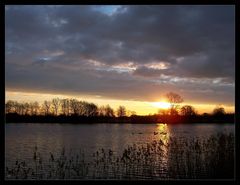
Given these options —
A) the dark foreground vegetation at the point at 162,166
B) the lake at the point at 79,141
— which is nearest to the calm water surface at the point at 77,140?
the lake at the point at 79,141

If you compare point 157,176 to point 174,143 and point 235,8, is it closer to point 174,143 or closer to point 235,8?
point 174,143

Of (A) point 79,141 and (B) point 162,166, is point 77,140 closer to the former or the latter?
(A) point 79,141

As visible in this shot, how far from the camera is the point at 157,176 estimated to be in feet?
23.9

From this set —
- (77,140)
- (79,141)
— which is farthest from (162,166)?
(77,140)

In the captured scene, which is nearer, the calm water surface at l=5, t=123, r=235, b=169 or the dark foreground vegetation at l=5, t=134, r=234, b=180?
the dark foreground vegetation at l=5, t=134, r=234, b=180

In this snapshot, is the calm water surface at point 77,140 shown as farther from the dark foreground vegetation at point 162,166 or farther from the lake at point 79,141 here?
the dark foreground vegetation at point 162,166

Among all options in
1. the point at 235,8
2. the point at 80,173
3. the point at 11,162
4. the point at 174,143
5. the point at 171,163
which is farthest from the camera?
the point at 11,162

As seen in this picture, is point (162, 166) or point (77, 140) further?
point (77, 140)

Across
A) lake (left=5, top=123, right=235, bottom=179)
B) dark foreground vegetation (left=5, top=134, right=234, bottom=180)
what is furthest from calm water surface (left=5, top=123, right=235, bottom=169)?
dark foreground vegetation (left=5, top=134, right=234, bottom=180)

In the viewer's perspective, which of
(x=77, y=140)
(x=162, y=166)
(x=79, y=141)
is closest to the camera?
(x=162, y=166)

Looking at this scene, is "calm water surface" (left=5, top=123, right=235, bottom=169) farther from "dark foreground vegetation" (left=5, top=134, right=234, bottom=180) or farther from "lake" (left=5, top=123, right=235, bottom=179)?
"dark foreground vegetation" (left=5, top=134, right=234, bottom=180)
